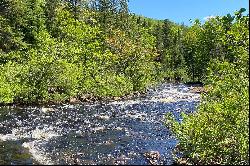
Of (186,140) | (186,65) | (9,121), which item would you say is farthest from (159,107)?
(186,65)

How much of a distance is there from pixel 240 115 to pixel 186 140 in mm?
3458

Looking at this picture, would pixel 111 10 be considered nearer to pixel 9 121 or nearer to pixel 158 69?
pixel 158 69

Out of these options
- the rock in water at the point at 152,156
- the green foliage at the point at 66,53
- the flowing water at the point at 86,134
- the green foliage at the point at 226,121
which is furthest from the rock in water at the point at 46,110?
the green foliage at the point at 226,121

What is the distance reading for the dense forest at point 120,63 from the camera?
2181cm

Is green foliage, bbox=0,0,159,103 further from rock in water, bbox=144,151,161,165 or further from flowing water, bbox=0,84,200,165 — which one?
rock in water, bbox=144,151,161,165

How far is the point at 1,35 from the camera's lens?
76438mm

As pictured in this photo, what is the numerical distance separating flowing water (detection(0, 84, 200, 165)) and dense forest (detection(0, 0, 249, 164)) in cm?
284

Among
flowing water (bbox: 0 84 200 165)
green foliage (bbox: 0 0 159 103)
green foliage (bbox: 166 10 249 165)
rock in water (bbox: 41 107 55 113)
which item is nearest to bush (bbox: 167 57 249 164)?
green foliage (bbox: 166 10 249 165)

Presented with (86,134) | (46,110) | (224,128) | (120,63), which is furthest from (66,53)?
(224,128)

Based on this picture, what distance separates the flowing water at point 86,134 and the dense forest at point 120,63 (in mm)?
2838

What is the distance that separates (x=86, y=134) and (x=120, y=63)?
4371 centimetres

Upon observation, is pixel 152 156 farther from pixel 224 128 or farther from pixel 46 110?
pixel 46 110

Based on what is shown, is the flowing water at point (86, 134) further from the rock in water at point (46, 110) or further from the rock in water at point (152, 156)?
the rock in water at point (152, 156)

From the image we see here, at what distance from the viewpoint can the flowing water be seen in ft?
82.5
